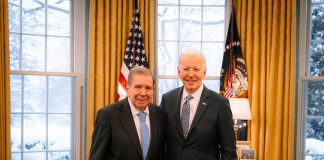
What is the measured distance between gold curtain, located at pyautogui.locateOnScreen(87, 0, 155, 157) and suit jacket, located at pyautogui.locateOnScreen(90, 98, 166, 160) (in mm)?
1819

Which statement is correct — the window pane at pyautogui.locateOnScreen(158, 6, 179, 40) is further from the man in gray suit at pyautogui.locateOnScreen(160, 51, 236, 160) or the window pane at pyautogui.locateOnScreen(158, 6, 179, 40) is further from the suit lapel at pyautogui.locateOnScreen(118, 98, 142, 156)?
the suit lapel at pyautogui.locateOnScreen(118, 98, 142, 156)

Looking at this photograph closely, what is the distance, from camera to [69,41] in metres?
4.21

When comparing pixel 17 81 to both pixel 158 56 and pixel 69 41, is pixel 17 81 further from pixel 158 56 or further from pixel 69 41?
pixel 158 56

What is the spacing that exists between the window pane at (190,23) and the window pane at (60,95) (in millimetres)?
1529

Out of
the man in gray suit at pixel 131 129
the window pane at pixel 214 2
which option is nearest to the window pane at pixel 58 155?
the man in gray suit at pixel 131 129

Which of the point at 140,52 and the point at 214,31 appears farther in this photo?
the point at 214,31

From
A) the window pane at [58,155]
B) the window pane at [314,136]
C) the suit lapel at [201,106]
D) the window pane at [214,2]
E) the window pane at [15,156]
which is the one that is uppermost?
the window pane at [214,2]

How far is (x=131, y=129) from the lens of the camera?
7.11 ft

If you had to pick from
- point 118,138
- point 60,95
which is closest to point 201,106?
point 118,138

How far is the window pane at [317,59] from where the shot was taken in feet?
14.3

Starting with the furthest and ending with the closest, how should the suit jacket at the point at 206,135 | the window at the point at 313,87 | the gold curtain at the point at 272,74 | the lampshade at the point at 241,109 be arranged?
the window at the point at 313,87
the gold curtain at the point at 272,74
the lampshade at the point at 241,109
the suit jacket at the point at 206,135

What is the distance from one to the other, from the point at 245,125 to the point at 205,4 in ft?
5.20

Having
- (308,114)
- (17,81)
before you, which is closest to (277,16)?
(308,114)

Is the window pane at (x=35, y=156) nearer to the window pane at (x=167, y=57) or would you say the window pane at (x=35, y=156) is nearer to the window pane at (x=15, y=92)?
the window pane at (x=15, y=92)
